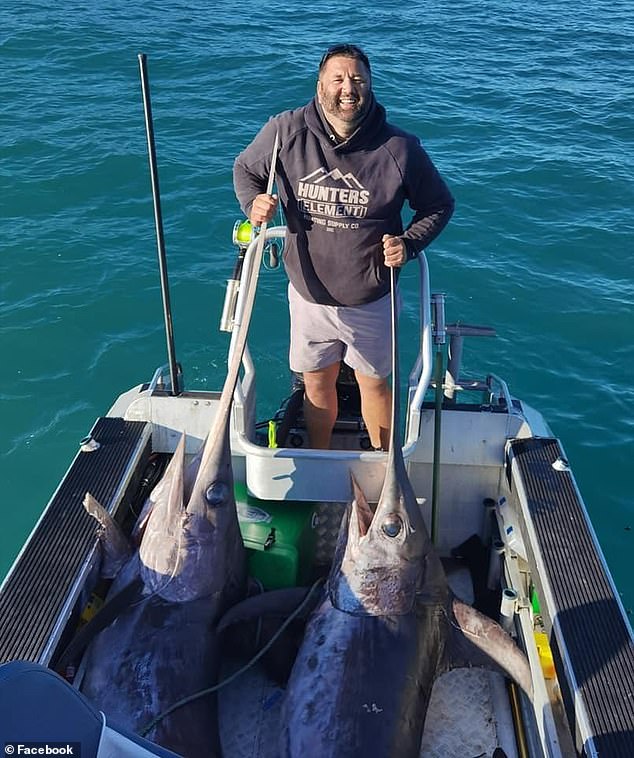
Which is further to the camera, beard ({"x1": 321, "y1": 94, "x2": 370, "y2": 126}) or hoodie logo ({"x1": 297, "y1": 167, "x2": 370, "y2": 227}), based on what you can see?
hoodie logo ({"x1": 297, "y1": 167, "x2": 370, "y2": 227})

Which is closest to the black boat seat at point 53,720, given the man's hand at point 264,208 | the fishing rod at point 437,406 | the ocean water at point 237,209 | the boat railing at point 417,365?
the boat railing at point 417,365

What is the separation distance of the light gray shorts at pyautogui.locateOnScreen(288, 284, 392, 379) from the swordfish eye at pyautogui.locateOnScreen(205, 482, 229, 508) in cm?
93

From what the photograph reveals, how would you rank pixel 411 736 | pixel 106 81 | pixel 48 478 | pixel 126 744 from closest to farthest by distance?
pixel 126 744 → pixel 411 736 → pixel 48 478 → pixel 106 81

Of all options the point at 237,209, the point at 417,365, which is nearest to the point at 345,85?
the point at 417,365

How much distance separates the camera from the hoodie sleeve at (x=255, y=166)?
385 cm

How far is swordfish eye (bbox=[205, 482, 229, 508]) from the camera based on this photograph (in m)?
3.74

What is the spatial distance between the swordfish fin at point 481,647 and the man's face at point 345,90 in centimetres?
235

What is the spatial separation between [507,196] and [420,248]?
816cm

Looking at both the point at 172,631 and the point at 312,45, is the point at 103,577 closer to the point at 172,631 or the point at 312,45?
the point at 172,631

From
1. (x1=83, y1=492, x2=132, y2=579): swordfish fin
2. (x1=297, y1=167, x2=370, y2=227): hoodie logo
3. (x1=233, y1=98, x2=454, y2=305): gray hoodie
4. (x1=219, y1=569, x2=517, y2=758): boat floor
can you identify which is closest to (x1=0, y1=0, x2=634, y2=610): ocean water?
(x1=83, y1=492, x2=132, y2=579): swordfish fin

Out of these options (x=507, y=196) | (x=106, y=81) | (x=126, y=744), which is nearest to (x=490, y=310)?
(x=507, y=196)

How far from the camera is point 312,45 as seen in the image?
56.1 feet

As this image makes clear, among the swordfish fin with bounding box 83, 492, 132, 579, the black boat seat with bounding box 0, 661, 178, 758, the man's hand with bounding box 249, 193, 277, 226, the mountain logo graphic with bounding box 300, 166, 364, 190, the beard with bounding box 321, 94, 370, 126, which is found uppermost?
the beard with bounding box 321, 94, 370, 126

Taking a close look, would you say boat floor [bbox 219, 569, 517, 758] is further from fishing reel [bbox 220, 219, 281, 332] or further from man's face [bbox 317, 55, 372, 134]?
man's face [bbox 317, 55, 372, 134]
